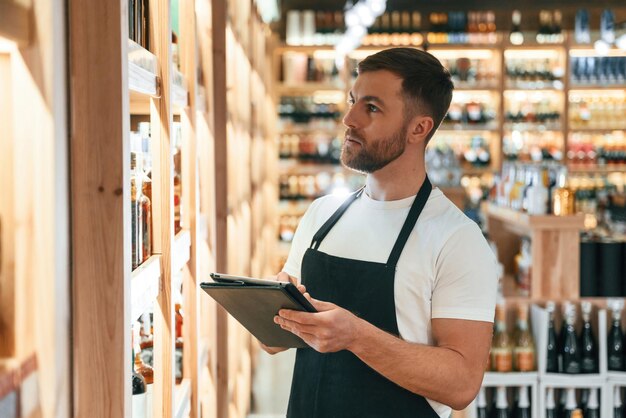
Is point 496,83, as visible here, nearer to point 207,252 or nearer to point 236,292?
point 207,252

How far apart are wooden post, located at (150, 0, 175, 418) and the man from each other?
25 cm

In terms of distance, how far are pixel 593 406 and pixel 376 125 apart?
8.50 ft

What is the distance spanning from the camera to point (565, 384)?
3.95 m

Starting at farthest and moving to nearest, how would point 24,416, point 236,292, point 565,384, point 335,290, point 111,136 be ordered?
point 565,384 → point 335,290 → point 236,292 → point 111,136 → point 24,416

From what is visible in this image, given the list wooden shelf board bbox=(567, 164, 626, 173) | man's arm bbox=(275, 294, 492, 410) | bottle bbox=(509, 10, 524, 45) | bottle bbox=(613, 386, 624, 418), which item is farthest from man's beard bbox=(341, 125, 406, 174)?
bottle bbox=(509, 10, 524, 45)

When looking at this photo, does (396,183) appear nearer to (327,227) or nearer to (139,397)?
(327,227)

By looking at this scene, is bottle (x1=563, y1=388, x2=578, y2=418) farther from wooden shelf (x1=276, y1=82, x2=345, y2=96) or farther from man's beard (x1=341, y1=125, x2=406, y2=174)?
wooden shelf (x1=276, y1=82, x2=345, y2=96)

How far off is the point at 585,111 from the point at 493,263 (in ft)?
26.6

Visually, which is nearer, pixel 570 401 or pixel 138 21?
pixel 138 21

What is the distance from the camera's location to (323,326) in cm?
158

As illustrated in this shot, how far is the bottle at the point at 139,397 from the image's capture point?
192 cm

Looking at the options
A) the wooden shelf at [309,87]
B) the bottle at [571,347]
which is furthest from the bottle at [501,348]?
the wooden shelf at [309,87]

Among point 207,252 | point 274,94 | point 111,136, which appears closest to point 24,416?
point 111,136

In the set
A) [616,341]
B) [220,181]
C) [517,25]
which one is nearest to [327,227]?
[220,181]
